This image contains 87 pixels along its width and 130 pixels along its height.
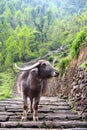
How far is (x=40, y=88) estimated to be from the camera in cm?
618

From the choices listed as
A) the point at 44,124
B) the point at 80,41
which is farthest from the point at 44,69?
the point at 80,41

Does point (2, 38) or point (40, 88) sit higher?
point (40, 88)

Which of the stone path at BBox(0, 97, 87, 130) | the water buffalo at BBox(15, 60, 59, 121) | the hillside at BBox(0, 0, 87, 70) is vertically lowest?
the hillside at BBox(0, 0, 87, 70)

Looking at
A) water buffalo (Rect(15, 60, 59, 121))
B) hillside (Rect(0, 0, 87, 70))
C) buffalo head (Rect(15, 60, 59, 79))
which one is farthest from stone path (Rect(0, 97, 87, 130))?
hillside (Rect(0, 0, 87, 70))

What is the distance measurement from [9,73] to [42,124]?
106ft

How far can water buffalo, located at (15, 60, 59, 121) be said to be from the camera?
5.80 metres

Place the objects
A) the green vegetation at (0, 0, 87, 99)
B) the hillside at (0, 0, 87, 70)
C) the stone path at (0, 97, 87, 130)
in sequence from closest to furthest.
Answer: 1. the stone path at (0, 97, 87, 130)
2. the green vegetation at (0, 0, 87, 99)
3. the hillside at (0, 0, 87, 70)

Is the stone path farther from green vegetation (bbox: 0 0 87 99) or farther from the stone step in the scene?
green vegetation (bbox: 0 0 87 99)

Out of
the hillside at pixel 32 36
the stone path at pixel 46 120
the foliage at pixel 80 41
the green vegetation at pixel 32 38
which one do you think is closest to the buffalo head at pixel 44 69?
the stone path at pixel 46 120

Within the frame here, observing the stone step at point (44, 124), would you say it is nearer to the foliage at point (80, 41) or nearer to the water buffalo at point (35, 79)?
the water buffalo at point (35, 79)

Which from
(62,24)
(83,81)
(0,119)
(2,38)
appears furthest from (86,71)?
(62,24)

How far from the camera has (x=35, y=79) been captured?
605cm

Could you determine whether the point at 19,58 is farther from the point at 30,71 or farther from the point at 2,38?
the point at 30,71

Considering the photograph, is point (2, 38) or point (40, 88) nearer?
point (40, 88)
